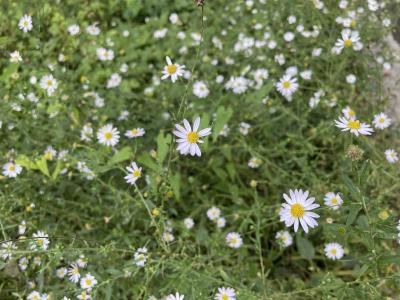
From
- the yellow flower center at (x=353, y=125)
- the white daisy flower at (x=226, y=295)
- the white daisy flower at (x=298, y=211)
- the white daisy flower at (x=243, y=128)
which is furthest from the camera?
the white daisy flower at (x=243, y=128)

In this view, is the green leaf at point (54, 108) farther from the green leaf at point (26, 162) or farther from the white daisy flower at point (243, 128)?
the white daisy flower at point (243, 128)

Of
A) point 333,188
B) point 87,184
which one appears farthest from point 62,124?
point 333,188

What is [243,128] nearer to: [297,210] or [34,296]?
A: [297,210]

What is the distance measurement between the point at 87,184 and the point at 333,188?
1497mm

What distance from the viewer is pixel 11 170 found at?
2461 mm

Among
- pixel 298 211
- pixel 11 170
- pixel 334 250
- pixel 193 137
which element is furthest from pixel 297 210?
pixel 11 170

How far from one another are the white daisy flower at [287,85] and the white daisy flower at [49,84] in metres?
1.40

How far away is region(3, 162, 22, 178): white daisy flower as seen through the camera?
8.00 feet

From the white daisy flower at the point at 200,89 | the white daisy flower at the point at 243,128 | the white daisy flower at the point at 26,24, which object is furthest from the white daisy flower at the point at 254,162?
the white daisy flower at the point at 26,24

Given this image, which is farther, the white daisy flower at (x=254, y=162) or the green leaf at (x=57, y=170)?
the white daisy flower at (x=254, y=162)

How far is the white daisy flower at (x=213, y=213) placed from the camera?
8.29 feet

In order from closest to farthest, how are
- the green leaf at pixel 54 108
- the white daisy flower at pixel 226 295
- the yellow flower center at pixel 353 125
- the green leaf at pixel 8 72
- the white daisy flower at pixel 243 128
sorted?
1. the yellow flower center at pixel 353 125
2. the white daisy flower at pixel 226 295
3. the green leaf at pixel 54 108
4. the white daisy flower at pixel 243 128
5. the green leaf at pixel 8 72

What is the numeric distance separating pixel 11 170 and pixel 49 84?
1.87ft

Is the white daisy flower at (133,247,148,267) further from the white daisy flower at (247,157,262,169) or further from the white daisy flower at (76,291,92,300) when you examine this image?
the white daisy flower at (247,157,262,169)
